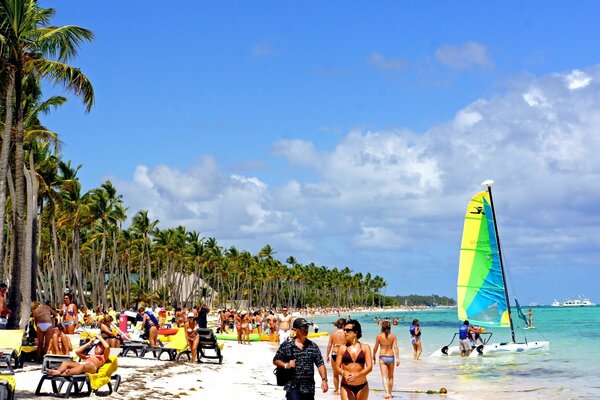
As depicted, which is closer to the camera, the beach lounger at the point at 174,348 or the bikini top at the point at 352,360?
the bikini top at the point at 352,360

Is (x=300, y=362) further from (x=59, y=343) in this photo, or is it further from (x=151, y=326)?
(x=151, y=326)

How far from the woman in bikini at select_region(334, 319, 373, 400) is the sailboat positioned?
2578 cm

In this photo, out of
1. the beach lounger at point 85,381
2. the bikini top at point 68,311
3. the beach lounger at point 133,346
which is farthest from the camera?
the bikini top at point 68,311

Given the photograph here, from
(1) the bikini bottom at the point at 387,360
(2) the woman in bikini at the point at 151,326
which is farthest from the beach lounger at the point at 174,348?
(1) the bikini bottom at the point at 387,360

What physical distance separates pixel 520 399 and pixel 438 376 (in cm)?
577

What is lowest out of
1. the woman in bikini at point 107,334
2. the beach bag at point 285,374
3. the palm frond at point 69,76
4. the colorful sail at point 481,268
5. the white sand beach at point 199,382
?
the white sand beach at point 199,382

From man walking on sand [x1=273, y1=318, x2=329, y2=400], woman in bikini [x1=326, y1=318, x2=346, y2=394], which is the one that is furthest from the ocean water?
man walking on sand [x1=273, y1=318, x2=329, y2=400]

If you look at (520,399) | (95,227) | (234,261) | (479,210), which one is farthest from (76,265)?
(234,261)

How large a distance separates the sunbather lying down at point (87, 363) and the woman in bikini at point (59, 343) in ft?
5.38

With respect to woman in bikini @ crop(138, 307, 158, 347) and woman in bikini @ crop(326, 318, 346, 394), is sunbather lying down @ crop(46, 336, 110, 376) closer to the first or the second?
woman in bikini @ crop(326, 318, 346, 394)

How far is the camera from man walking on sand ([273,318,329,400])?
874cm

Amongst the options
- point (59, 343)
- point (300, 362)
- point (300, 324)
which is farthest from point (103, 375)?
point (300, 324)

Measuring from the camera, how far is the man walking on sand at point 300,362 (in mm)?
8742

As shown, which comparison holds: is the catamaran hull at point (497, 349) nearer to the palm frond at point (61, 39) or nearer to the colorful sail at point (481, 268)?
the colorful sail at point (481, 268)
